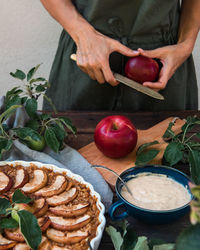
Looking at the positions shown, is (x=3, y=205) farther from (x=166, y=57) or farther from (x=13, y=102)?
(x=166, y=57)

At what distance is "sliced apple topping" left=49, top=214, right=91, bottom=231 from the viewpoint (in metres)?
0.72

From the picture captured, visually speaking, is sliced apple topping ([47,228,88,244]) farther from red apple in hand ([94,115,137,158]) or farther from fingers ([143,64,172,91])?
fingers ([143,64,172,91])

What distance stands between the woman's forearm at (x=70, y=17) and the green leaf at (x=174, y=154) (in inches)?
20.3

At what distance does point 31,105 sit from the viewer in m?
Result: 1.04

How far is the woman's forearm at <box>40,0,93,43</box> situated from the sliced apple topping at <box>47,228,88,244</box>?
0.72 meters

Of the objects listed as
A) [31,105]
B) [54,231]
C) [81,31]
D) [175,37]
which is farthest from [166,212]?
[175,37]

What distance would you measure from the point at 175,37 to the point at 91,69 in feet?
1.33

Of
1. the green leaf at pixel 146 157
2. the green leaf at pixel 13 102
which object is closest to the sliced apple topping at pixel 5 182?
the green leaf at pixel 13 102

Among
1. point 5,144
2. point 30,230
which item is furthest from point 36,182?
point 30,230

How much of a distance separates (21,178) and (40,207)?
0.48ft

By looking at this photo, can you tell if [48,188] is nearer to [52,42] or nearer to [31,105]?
[31,105]

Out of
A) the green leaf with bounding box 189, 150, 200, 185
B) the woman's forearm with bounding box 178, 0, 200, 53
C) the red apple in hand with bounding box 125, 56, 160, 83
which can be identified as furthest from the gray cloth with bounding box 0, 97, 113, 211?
the woman's forearm with bounding box 178, 0, 200, 53

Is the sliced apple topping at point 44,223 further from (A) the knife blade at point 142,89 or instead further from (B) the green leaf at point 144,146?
(A) the knife blade at point 142,89

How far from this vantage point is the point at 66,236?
27.7 inches
